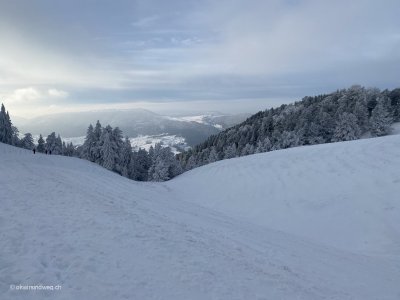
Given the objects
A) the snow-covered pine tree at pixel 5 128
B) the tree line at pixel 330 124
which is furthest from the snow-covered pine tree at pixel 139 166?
the snow-covered pine tree at pixel 5 128

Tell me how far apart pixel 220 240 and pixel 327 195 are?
9080 millimetres

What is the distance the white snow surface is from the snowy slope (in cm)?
8

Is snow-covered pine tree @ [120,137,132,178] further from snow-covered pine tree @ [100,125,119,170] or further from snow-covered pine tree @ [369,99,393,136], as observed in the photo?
snow-covered pine tree @ [369,99,393,136]

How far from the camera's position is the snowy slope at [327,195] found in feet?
44.2

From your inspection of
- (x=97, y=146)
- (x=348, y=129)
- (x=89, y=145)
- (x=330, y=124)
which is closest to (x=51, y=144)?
(x=89, y=145)

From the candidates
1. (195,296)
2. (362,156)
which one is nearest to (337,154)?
(362,156)

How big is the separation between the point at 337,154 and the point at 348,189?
21.7ft

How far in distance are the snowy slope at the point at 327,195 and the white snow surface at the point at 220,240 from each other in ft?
0.25

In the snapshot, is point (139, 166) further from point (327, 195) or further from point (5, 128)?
point (327, 195)

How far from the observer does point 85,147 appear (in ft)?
212

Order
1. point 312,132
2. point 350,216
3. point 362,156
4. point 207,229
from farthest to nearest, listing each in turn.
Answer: point 312,132
point 362,156
point 350,216
point 207,229

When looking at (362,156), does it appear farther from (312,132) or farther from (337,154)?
(312,132)

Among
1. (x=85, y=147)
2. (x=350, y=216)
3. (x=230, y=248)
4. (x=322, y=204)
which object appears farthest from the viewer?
(x=85, y=147)

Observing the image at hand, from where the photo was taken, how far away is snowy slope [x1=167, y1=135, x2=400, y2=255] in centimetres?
1346
